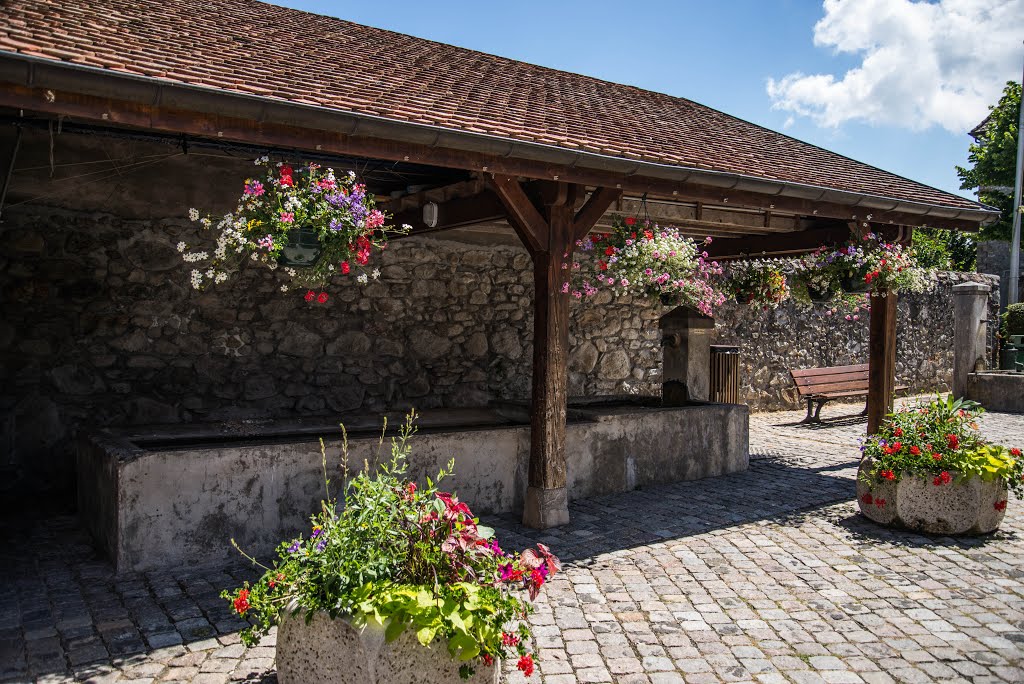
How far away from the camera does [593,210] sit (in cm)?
523

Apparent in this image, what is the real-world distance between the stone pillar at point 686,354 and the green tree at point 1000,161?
1728cm

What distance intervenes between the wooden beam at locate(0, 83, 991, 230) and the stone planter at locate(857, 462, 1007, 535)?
228cm

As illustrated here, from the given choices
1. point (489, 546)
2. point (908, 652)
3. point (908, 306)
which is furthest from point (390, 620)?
point (908, 306)

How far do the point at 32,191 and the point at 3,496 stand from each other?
2.14 metres

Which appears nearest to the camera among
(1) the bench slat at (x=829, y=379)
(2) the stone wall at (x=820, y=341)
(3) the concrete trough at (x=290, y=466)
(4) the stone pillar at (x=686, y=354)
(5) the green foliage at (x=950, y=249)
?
(3) the concrete trough at (x=290, y=466)

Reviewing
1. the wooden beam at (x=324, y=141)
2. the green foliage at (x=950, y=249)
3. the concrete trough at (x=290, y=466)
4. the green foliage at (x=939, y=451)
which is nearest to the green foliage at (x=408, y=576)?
the concrete trough at (x=290, y=466)

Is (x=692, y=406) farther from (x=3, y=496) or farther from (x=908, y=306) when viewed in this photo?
(x=908, y=306)

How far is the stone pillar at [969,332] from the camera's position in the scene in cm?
1187

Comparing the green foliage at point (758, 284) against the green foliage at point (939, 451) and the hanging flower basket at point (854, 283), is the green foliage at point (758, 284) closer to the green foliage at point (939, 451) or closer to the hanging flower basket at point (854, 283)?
the hanging flower basket at point (854, 283)

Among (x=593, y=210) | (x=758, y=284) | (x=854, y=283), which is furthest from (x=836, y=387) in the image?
(x=593, y=210)

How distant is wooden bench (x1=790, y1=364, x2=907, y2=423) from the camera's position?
10.3 meters

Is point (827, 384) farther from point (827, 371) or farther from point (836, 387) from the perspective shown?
point (827, 371)

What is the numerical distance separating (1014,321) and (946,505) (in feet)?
39.1

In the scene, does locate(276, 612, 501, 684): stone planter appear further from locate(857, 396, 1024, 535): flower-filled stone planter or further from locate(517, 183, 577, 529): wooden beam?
locate(857, 396, 1024, 535): flower-filled stone planter
